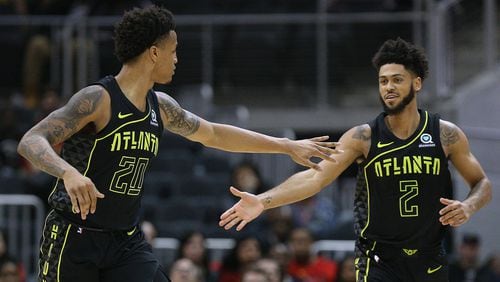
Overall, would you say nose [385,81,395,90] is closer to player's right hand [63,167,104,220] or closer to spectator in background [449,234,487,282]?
player's right hand [63,167,104,220]

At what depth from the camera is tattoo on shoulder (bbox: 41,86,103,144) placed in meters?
7.51

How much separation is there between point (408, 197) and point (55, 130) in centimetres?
264

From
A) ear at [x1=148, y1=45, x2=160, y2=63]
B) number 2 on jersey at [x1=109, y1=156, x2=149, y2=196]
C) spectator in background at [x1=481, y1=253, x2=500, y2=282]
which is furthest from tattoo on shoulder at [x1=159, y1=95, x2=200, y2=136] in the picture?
spectator in background at [x1=481, y1=253, x2=500, y2=282]

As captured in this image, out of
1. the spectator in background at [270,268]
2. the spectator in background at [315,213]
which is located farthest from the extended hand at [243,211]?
the spectator in background at [315,213]

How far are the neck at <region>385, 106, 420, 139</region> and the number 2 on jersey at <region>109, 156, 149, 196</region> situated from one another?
1941 mm

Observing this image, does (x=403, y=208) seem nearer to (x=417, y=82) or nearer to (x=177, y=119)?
(x=417, y=82)

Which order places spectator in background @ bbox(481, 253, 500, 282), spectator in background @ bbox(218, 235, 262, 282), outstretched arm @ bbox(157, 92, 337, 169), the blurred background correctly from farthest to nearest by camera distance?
the blurred background → spectator in background @ bbox(218, 235, 262, 282) → spectator in background @ bbox(481, 253, 500, 282) → outstretched arm @ bbox(157, 92, 337, 169)

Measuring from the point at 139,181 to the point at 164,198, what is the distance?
8.29 metres

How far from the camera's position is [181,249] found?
13.7 m

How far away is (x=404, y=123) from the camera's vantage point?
28.5ft

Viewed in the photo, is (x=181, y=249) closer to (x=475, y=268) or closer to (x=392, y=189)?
(x=475, y=268)

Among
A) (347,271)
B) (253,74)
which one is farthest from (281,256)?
(253,74)

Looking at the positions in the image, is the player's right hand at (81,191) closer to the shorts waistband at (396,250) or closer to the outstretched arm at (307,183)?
the outstretched arm at (307,183)

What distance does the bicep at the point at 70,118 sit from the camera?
750cm
